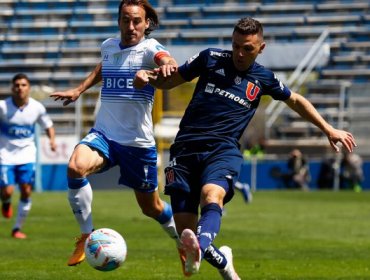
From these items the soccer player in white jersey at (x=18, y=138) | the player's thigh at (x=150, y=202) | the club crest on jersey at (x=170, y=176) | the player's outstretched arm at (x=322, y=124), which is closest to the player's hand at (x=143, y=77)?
the club crest on jersey at (x=170, y=176)

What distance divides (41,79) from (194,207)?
30.3m

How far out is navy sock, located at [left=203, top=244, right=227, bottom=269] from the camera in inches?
303

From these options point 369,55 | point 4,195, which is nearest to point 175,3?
point 369,55

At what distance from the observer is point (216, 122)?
802 cm

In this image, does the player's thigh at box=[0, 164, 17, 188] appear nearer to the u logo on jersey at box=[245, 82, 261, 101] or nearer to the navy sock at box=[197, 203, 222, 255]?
the u logo on jersey at box=[245, 82, 261, 101]

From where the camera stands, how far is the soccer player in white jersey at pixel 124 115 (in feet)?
29.6

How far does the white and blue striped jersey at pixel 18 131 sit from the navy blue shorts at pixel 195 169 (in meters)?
7.96

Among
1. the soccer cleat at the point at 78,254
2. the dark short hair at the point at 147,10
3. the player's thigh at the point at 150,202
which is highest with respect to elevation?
the dark short hair at the point at 147,10

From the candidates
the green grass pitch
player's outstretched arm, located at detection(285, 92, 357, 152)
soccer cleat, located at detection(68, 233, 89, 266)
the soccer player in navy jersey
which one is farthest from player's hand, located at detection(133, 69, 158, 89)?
the green grass pitch

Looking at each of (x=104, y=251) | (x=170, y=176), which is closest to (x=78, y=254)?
(x=104, y=251)

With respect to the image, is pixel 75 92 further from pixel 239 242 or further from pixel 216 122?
pixel 239 242

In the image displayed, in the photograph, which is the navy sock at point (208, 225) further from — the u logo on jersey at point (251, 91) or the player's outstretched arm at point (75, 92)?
the player's outstretched arm at point (75, 92)

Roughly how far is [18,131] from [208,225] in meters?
8.92

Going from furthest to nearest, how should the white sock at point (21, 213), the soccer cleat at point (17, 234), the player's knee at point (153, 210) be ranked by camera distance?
1. the white sock at point (21, 213)
2. the soccer cleat at point (17, 234)
3. the player's knee at point (153, 210)
